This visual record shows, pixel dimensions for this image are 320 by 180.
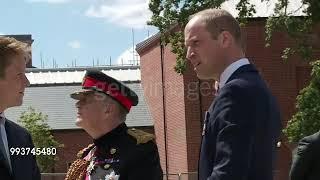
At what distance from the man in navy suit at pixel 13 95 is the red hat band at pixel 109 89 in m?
0.42

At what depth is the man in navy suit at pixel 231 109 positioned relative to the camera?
3123 millimetres

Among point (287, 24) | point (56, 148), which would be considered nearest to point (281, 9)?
point (287, 24)

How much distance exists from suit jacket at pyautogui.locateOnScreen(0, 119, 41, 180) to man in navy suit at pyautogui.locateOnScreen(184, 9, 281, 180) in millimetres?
1430

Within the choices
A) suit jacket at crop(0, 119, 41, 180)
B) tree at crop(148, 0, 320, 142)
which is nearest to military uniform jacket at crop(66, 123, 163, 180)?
suit jacket at crop(0, 119, 41, 180)

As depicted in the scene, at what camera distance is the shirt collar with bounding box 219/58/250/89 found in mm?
3394

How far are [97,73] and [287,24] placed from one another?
655 inches

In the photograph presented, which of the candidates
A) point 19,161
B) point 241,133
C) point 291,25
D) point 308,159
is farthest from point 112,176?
point 291,25

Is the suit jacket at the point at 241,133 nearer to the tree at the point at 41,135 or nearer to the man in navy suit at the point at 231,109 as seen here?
the man in navy suit at the point at 231,109

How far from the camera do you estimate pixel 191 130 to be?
32.0 meters

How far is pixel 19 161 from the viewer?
430 cm

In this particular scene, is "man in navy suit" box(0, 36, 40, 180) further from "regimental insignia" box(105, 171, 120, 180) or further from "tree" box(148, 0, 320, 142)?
"tree" box(148, 0, 320, 142)

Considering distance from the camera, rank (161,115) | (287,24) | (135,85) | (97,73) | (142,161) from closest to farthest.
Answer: (142,161) < (97,73) < (287,24) < (161,115) < (135,85)

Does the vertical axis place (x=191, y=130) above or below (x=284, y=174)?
above

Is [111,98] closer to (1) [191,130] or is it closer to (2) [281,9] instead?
(2) [281,9]
